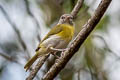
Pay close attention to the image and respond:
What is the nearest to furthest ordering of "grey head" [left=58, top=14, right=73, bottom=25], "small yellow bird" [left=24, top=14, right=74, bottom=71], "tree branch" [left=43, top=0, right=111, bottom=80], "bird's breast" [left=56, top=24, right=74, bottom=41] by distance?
"tree branch" [left=43, top=0, right=111, bottom=80], "small yellow bird" [left=24, top=14, right=74, bottom=71], "bird's breast" [left=56, top=24, right=74, bottom=41], "grey head" [left=58, top=14, right=73, bottom=25]

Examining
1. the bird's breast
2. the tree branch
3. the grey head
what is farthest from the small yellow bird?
the tree branch

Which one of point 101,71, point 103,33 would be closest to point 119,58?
point 101,71

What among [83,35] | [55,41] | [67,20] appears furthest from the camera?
[67,20]

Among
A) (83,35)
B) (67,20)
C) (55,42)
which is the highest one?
(83,35)

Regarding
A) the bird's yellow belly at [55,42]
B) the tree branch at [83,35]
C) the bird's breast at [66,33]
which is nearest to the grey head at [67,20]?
the bird's breast at [66,33]

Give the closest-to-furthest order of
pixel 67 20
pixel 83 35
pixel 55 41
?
pixel 83 35 → pixel 55 41 → pixel 67 20

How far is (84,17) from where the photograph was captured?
467cm

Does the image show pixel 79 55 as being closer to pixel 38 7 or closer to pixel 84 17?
pixel 84 17

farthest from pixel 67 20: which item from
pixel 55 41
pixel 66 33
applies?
pixel 55 41

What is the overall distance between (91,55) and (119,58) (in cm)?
48

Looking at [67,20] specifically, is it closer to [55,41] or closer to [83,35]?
[55,41]

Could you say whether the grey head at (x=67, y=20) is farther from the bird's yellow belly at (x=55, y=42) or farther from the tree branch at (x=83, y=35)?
the tree branch at (x=83, y=35)

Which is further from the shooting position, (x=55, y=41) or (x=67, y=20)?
(x=67, y=20)

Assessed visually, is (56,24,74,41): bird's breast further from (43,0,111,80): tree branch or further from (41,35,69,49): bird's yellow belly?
(43,0,111,80): tree branch
